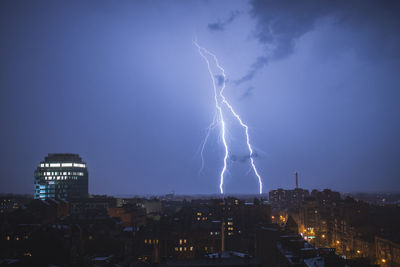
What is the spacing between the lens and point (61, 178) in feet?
260

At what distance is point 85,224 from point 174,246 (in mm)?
10899

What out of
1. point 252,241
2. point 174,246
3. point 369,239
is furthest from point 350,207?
point 174,246

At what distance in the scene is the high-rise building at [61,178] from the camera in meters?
77.9

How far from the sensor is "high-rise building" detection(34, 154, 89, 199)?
3068 inches

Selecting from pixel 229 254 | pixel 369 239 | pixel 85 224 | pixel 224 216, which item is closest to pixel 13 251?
pixel 85 224

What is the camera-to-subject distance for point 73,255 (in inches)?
1178

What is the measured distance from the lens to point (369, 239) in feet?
124

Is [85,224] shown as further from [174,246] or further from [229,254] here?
[229,254]

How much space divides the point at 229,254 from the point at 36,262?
49.6 feet

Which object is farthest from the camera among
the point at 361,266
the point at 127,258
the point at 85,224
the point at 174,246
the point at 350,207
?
the point at 350,207

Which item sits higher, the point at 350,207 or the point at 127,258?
the point at 350,207

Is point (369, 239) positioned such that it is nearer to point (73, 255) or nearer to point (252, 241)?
point (252, 241)

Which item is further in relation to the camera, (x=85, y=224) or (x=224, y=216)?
(x=224, y=216)

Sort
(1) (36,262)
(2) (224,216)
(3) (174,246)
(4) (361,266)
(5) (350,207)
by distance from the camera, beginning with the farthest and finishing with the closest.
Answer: (2) (224,216) → (5) (350,207) → (3) (174,246) → (1) (36,262) → (4) (361,266)
